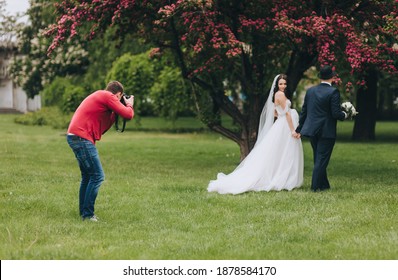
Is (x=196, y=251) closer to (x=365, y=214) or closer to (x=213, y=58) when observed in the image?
(x=365, y=214)

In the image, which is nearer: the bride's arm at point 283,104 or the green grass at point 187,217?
the green grass at point 187,217

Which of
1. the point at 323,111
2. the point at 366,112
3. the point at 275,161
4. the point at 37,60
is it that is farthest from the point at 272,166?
the point at 37,60

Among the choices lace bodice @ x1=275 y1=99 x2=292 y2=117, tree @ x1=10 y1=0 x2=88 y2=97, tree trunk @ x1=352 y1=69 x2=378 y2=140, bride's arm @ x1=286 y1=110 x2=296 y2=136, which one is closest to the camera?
bride's arm @ x1=286 y1=110 x2=296 y2=136

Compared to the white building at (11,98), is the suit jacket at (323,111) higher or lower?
higher

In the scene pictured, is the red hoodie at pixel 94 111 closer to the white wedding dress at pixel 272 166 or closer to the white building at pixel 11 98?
the white wedding dress at pixel 272 166

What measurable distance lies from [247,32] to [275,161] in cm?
485

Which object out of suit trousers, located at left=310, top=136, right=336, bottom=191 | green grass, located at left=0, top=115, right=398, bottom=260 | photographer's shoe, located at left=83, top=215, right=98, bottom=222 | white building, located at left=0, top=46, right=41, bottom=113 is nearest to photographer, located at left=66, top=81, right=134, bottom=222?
photographer's shoe, located at left=83, top=215, right=98, bottom=222

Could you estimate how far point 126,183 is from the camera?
47.0 ft

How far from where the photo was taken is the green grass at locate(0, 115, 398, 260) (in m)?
8.25

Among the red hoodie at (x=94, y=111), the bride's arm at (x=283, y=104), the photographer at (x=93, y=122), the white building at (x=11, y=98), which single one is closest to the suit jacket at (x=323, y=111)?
the bride's arm at (x=283, y=104)

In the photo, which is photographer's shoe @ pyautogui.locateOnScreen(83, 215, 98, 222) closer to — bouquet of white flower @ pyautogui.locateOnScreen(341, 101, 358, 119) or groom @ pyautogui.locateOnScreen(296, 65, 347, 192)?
groom @ pyautogui.locateOnScreen(296, 65, 347, 192)

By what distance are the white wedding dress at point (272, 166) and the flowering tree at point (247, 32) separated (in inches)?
99.6

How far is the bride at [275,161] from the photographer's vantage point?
1312 centimetres

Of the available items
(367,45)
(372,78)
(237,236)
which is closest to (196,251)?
(237,236)
